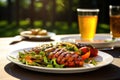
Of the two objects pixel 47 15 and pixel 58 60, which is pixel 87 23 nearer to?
pixel 58 60

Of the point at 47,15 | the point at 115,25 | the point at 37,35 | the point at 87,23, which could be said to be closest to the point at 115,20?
the point at 115,25

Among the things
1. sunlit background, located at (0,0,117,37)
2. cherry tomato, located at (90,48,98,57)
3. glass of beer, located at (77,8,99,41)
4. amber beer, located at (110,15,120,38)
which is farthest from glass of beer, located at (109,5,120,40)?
sunlit background, located at (0,0,117,37)

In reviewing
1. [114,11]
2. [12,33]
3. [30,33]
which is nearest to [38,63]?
[114,11]

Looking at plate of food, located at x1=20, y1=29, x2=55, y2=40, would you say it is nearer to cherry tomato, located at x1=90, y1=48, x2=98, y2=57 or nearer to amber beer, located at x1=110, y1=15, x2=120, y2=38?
amber beer, located at x1=110, y1=15, x2=120, y2=38

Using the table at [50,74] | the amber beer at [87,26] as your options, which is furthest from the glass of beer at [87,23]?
the table at [50,74]

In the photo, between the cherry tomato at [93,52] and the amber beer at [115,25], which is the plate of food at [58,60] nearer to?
the cherry tomato at [93,52]

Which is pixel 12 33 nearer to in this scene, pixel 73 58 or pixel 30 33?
pixel 30 33

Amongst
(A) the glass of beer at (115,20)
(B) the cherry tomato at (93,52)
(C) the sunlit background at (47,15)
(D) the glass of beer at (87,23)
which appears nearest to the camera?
(B) the cherry tomato at (93,52)
